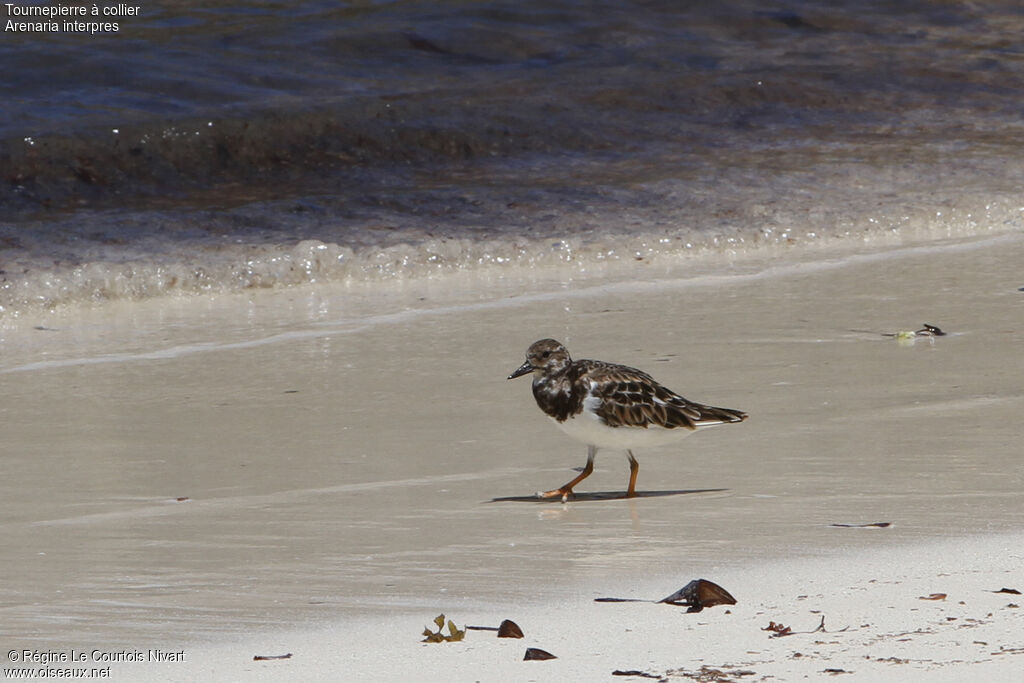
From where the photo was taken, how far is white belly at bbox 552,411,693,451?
410 centimetres

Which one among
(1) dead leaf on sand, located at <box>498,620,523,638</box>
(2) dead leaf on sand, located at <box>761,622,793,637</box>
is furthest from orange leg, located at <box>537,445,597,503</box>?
(2) dead leaf on sand, located at <box>761,622,793,637</box>

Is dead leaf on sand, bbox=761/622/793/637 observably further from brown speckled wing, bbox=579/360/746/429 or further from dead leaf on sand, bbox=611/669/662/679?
brown speckled wing, bbox=579/360/746/429

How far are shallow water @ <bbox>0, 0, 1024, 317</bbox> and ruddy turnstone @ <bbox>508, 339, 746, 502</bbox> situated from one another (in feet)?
12.0

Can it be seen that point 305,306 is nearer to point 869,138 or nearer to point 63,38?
point 869,138

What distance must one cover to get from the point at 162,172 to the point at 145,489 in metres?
6.24

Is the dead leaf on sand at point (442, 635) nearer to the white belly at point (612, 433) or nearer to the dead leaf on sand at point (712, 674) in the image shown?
the dead leaf on sand at point (712, 674)

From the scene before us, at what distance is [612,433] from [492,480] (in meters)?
0.43

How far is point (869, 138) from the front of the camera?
36.7 ft

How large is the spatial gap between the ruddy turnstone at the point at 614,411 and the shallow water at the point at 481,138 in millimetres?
3659

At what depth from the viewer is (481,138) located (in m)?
11.1

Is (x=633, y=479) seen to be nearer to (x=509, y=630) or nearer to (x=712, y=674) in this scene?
(x=509, y=630)

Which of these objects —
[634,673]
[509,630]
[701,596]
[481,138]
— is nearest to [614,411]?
[701,596]

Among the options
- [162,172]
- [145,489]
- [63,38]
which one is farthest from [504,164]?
[145,489]

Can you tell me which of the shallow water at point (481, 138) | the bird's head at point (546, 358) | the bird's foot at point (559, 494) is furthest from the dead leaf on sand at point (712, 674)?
the shallow water at point (481, 138)
